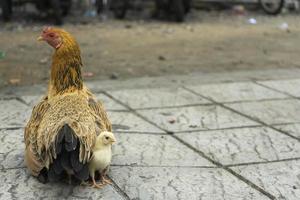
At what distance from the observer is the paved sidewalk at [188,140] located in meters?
4.02

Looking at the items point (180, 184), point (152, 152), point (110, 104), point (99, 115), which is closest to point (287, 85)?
point (110, 104)

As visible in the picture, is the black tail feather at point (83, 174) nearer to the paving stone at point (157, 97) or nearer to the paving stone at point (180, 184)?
the paving stone at point (180, 184)

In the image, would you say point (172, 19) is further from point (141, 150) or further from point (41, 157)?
point (41, 157)

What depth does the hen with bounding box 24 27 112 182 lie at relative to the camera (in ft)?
12.0

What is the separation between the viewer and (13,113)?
18.6ft

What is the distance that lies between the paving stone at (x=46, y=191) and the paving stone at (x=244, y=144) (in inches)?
43.3

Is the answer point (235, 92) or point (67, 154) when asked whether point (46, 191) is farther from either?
point (235, 92)

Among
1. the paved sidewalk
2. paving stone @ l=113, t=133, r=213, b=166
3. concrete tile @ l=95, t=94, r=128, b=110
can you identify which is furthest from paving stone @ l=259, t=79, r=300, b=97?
Result: paving stone @ l=113, t=133, r=213, b=166

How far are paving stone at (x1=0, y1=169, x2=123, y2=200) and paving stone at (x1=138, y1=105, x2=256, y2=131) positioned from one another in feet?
5.31

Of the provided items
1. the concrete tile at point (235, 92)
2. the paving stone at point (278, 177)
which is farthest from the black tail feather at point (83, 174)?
the concrete tile at point (235, 92)

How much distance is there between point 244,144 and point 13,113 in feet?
7.04

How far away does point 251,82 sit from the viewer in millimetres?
7383

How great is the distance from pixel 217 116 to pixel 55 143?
252 cm

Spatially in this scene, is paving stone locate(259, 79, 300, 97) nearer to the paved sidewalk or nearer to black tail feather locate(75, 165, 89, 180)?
the paved sidewalk
